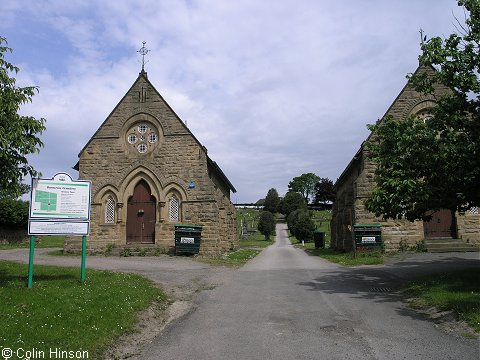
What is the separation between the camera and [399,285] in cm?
1277

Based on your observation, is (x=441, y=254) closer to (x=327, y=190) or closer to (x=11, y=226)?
(x=11, y=226)

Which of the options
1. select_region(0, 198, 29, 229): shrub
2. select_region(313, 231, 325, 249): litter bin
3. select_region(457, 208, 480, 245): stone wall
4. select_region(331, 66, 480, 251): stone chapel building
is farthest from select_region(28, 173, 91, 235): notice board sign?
select_region(313, 231, 325, 249): litter bin

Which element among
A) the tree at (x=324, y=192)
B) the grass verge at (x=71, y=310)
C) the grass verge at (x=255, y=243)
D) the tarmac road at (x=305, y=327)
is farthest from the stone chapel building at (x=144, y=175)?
the tree at (x=324, y=192)

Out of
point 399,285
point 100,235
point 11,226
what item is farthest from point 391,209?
point 11,226

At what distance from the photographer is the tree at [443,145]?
1104 cm

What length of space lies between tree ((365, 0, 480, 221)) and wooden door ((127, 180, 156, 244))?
48.8ft

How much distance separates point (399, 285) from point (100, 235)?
1684 cm

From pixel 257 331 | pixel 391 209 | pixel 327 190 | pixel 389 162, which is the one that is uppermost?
pixel 327 190

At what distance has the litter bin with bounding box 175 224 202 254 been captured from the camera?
21.4 meters

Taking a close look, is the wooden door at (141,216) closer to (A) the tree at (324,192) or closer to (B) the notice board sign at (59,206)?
(B) the notice board sign at (59,206)

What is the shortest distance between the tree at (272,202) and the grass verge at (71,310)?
103111mm

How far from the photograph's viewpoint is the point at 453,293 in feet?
32.9

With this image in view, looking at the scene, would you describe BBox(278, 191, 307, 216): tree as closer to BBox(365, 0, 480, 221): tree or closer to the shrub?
the shrub

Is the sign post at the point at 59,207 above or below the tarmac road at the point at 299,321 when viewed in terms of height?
above
